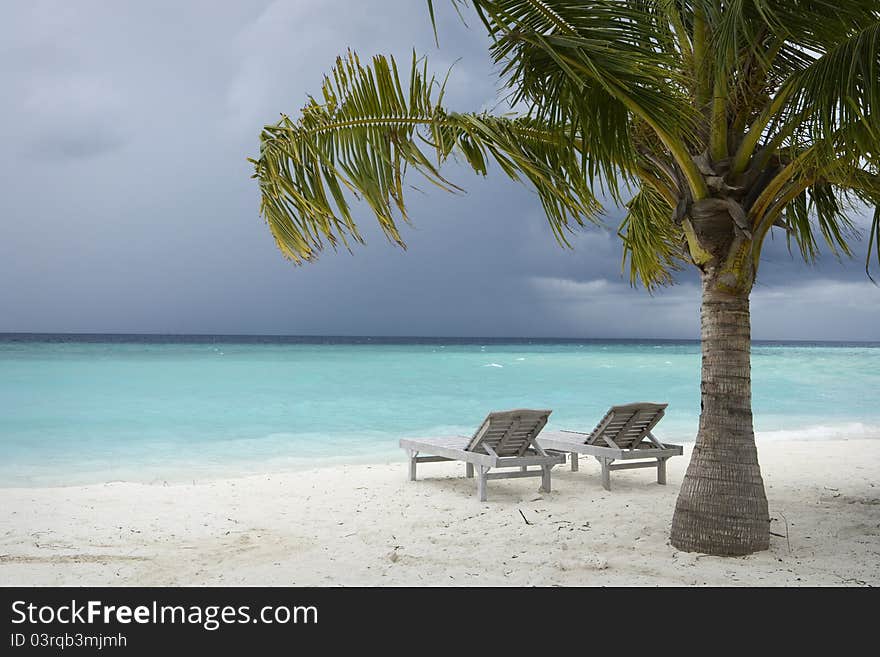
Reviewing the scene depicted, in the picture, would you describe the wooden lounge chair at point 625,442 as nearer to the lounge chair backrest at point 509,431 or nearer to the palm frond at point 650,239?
the lounge chair backrest at point 509,431

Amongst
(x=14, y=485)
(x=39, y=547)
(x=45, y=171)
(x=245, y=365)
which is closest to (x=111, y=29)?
(x=45, y=171)

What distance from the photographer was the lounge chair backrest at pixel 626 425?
735 centimetres

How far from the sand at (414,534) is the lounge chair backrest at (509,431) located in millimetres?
460

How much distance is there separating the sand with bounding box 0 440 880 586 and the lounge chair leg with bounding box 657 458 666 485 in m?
0.09

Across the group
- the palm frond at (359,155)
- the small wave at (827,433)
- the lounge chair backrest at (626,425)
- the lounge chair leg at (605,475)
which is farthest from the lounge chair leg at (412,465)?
the small wave at (827,433)

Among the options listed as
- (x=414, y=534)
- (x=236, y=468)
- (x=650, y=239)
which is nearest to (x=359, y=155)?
(x=414, y=534)

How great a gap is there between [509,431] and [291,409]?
13346 millimetres

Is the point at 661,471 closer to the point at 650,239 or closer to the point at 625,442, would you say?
the point at 625,442

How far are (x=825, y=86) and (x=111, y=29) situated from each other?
158 ft

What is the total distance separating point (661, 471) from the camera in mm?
7570

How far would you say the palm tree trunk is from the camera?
465 cm

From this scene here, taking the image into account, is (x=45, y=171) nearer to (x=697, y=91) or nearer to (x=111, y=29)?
(x=111, y=29)

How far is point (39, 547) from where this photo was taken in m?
5.19
